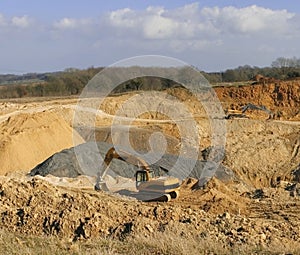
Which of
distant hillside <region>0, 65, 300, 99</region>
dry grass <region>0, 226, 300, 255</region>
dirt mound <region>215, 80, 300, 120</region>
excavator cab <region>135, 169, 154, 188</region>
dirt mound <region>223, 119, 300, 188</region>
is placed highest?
distant hillside <region>0, 65, 300, 99</region>

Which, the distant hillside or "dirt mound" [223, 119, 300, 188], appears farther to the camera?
the distant hillside

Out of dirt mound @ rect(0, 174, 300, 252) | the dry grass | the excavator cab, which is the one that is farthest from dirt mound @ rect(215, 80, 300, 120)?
the dry grass

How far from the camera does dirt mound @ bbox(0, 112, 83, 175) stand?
24.8 metres

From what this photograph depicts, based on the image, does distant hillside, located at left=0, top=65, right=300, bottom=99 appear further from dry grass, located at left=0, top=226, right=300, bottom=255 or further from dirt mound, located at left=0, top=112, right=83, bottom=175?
dry grass, located at left=0, top=226, right=300, bottom=255

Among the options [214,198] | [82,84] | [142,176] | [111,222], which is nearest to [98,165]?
[142,176]

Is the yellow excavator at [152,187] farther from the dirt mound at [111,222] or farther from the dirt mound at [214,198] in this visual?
the dirt mound at [111,222]

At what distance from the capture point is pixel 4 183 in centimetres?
1479

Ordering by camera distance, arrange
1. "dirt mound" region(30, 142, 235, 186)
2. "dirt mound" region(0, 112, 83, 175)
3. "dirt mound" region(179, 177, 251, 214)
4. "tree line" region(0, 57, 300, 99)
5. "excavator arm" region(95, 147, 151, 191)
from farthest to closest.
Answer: "tree line" region(0, 57, 300, 99) → "dirt mound" region(0, 112, 83, 175) → "dirt mound" region(30, 142, 235, 186) → "excavator arm" region(95, 147, 151, 191) → "dirt mound" region(179, 177, 251, 214)

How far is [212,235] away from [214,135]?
24283 mm

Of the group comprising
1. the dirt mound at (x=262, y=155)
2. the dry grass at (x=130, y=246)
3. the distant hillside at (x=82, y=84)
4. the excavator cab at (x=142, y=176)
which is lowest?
the dirt mound at (x=262, y=155)

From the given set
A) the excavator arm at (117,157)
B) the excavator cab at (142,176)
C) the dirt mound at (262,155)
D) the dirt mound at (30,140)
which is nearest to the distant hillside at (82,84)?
the dirt mound at (262,155)

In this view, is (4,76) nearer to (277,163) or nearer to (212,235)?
(277,163)

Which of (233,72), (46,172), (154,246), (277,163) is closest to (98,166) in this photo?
(46,172)

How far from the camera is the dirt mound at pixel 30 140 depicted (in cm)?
2475
